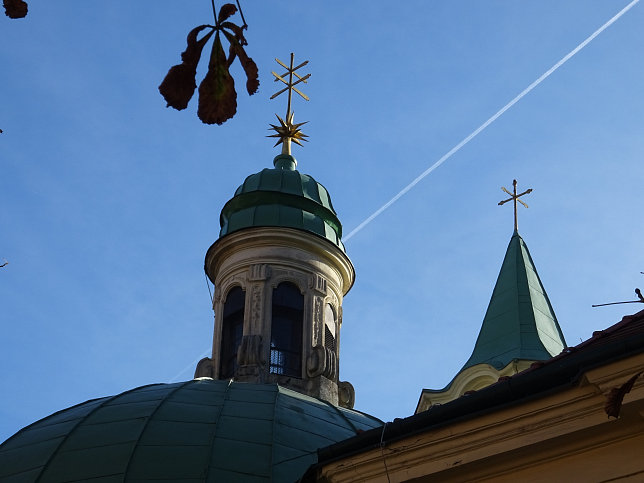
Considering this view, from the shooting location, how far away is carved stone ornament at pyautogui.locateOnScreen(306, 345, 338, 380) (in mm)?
16891

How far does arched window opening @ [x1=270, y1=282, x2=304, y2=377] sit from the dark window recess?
527 mm

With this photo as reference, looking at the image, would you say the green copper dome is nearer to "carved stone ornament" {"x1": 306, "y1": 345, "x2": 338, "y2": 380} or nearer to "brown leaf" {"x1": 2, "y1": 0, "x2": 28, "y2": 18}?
"carved stone ornament" {"x1": 306, "y1": 345, "x2": 338, "y2": 380}

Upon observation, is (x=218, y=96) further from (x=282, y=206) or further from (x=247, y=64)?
(x=282, y=206)

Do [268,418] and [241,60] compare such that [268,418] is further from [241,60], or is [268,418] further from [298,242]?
[241,60]

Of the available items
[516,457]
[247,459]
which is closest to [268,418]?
[247,459]

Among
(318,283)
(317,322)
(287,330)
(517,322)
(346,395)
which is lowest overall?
(346,395)

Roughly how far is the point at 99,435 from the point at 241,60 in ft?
29.8

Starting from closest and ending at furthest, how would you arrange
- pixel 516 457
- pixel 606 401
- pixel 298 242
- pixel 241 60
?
pixel 241 60 < pixel 606 401 < pixel 516 457 < pixel 298 242

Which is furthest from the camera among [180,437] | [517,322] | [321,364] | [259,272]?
[517,322]

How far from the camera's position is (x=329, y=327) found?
59.7ft

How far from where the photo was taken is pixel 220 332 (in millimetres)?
18062

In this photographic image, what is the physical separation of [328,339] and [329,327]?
7.4 inches

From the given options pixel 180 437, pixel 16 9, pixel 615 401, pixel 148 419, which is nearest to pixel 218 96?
pixel 16 9

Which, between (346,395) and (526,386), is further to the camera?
(346,395)
